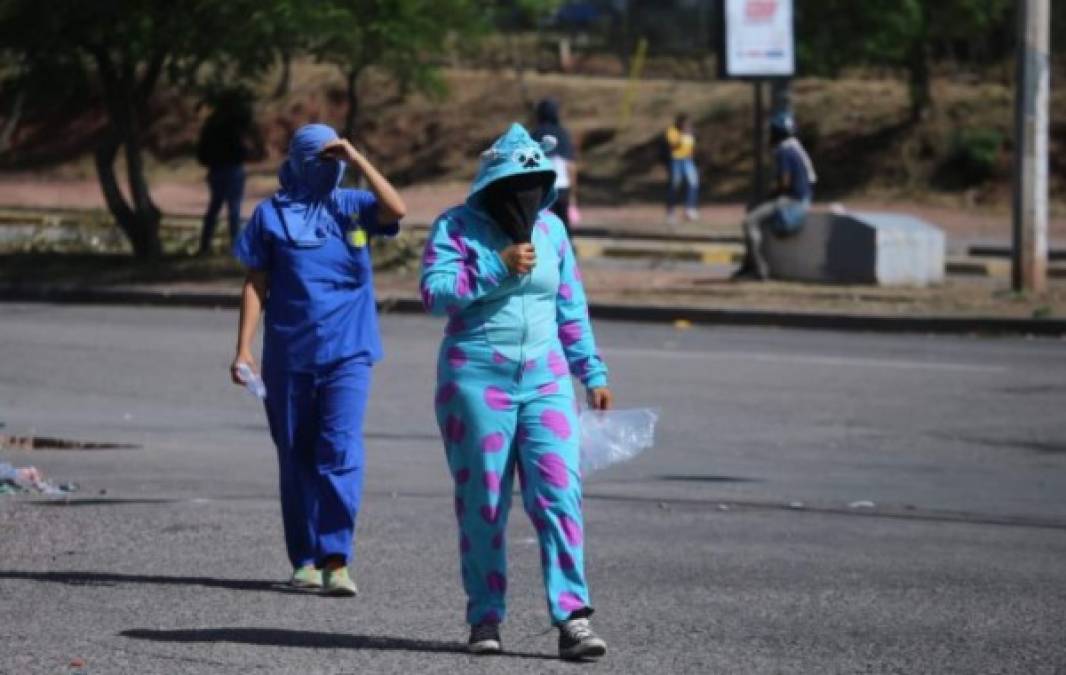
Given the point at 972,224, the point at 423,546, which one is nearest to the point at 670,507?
the point at 423,546

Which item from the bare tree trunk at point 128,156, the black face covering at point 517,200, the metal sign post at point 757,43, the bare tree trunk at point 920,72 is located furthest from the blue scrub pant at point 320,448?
the bare tree trunk at point 920,72

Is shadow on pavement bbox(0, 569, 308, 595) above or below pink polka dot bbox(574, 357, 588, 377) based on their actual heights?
below

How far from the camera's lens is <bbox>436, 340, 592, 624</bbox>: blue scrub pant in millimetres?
7078

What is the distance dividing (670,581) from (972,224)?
2740 centimetres

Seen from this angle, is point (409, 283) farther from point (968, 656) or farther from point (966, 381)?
point (968, 656)

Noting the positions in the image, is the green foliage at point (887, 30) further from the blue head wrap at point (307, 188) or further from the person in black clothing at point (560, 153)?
the blue head wrap at point (307, 188)

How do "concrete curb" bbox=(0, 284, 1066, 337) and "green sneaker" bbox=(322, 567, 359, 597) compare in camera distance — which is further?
"concrete curb" bbox=(0, 284, 1066, 337)

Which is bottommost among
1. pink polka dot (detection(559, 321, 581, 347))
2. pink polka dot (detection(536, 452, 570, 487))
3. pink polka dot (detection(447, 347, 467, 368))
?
pink polka dot (detection(536, 452, 570, 487))

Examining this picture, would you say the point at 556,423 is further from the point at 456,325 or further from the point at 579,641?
the point at 579,641

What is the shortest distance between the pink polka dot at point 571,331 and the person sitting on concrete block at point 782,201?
51.7 ft

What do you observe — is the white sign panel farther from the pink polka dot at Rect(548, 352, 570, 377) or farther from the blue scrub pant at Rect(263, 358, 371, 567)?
the pink polka dot at Rect(548, 352, 570, 377)

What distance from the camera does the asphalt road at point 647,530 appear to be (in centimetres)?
750

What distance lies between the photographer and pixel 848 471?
12320 millimetres

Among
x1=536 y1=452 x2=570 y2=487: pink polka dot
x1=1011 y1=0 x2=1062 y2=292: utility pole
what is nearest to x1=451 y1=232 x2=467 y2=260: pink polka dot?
x1=536 y1=452 x2=570 y2=487: pink polka dot
